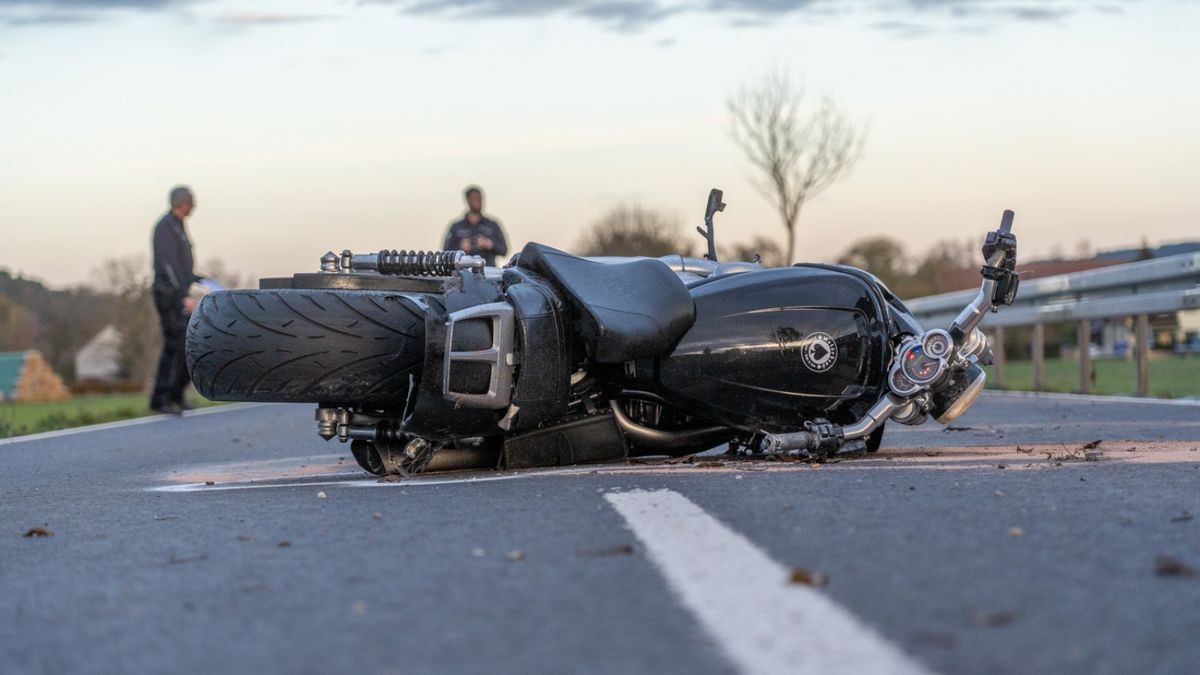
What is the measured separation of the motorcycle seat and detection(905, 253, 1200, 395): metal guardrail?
6231 mm

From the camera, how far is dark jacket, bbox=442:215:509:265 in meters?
13.6

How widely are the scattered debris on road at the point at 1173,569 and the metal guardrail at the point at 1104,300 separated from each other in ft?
29.3

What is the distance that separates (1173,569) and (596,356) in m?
3.14

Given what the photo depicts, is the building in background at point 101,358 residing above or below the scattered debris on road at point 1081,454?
above

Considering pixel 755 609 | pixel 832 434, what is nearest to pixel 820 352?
pixel 832 434

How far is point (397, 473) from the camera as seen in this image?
6.55 metres

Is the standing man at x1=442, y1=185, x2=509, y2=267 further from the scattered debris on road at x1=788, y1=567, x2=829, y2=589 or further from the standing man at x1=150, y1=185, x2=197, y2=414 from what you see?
the scattered debris on road at x1=788, y1=567, x2=829, y2=589

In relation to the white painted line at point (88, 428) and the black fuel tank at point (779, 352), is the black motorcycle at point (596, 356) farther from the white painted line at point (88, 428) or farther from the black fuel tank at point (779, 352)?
the white painted line at point (88, 428)

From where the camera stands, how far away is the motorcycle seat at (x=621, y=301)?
6.16 metres

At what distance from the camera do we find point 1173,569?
336 cm

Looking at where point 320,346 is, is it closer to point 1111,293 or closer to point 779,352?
point 779,352

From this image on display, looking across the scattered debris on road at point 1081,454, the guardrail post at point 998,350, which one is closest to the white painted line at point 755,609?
the scattered debris on road at point 1081,454

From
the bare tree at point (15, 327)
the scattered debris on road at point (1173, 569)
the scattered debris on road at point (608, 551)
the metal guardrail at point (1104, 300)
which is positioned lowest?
the scattered debris on road at point (608, 551)

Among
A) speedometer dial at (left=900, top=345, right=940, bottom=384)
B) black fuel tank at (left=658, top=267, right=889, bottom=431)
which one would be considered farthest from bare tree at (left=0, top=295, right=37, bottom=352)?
speedometer dial at (left=900, top=345, right=940, bottom=384)
